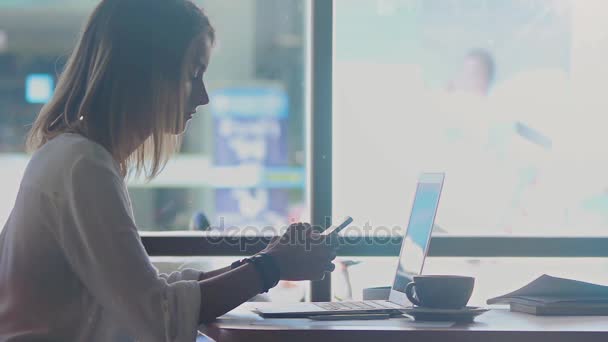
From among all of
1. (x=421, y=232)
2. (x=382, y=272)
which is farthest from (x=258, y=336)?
(x=382, y=272)


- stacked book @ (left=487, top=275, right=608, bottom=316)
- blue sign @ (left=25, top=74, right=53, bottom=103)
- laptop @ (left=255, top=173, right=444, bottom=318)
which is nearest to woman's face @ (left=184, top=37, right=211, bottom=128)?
laptop @ (left=255, top=173, right=444, bottom=318)

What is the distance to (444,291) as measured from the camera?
1.59 metres

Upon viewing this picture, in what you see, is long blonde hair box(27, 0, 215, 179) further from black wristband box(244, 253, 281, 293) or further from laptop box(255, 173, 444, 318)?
laptop box(255, 173, 444, 318)

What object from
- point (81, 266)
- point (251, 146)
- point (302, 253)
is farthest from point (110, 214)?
point (251, 146)

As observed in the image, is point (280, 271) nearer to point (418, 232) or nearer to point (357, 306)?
point (357, 306)

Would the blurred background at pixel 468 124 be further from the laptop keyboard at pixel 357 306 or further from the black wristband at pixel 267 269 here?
the black wristband at pixel 267 269

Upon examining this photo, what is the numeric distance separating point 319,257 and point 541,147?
55.6 inches

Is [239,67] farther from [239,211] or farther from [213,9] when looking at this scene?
[239,211]

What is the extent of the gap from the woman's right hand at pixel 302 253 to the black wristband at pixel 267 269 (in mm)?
14

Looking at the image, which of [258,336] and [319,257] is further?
[319,257]

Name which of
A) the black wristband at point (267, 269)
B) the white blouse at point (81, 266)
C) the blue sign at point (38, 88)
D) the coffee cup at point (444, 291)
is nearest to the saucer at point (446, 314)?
the coffee cup at point (444, 291)

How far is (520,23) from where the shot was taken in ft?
9.00

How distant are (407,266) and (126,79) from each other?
79 centimetres

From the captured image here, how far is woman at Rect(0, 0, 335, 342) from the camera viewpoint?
138cm
